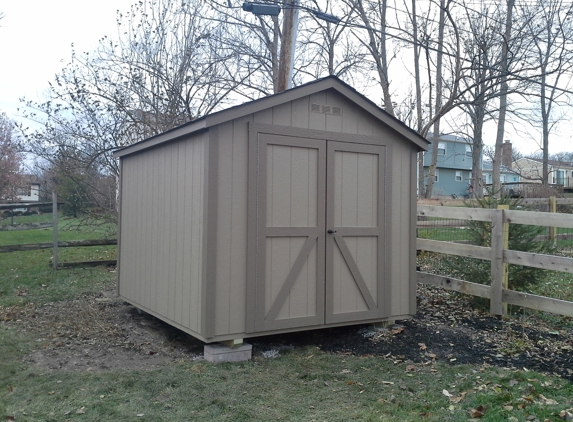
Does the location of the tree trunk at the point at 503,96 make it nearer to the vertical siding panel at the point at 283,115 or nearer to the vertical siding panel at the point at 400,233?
the vertical siding panel at the point at 400,233

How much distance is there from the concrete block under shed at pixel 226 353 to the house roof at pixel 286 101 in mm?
2062

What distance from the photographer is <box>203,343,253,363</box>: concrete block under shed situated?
16.7 ft

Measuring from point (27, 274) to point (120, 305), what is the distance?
121 inches

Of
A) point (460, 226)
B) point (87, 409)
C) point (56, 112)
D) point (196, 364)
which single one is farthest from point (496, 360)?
point (56, 112)

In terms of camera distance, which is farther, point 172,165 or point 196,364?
point 172,165

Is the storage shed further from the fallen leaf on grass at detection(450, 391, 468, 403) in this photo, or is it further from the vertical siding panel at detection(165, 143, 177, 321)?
the fallen leaf on grass at detection(450, 391, 468, 403)

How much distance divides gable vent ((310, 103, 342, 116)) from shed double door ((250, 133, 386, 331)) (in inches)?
12.8

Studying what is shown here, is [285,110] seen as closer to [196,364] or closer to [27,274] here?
[196,364]

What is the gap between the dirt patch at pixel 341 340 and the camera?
16.6 feet

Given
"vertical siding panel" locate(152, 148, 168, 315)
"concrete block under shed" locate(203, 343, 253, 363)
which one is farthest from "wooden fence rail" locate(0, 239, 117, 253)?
"concrete block under shed" locate(203, 343, 253, 363)

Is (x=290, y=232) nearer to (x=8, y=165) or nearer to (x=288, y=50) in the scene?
(x=288, y=50)

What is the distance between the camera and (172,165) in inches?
233

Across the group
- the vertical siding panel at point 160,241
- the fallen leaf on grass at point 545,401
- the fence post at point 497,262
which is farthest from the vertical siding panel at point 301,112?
the fallen leaf on grass at point 545,401

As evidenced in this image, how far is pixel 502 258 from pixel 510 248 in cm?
56
